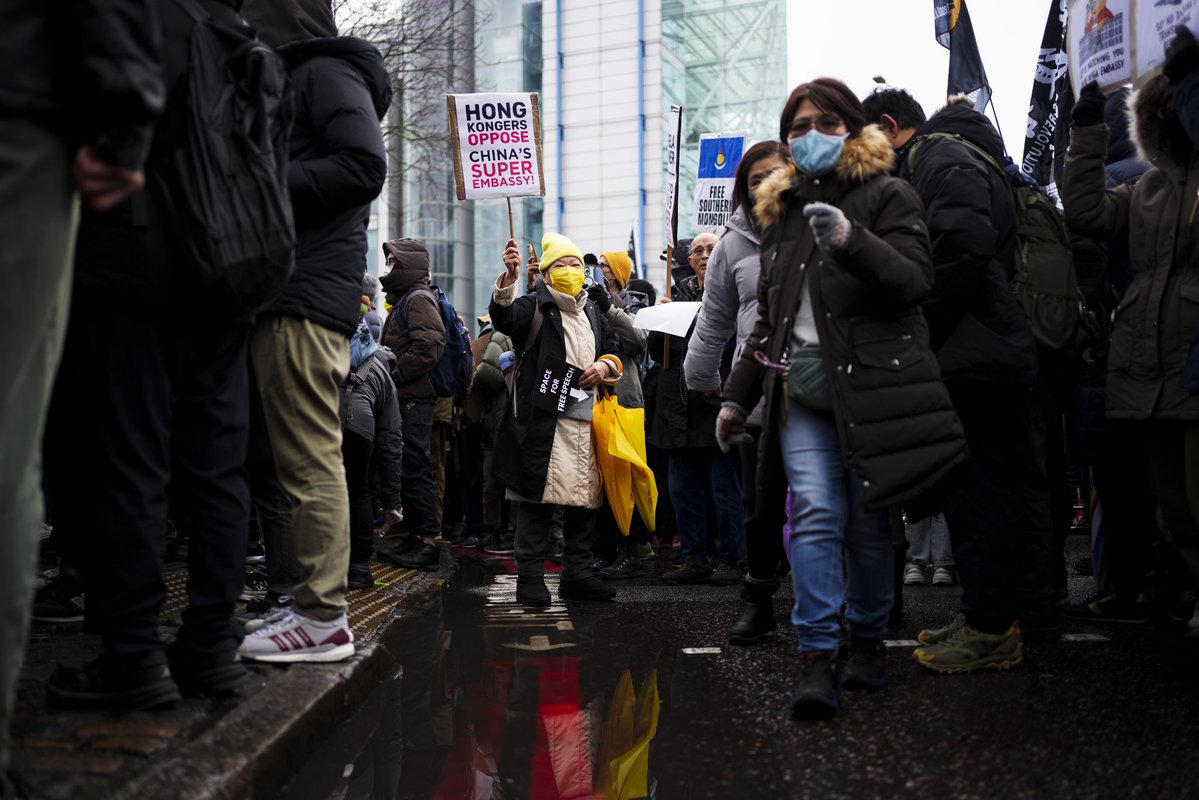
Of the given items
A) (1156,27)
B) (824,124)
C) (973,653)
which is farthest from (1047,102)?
(973,653)

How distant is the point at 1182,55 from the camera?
13.1ft

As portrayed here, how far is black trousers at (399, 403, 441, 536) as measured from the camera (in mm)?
8305

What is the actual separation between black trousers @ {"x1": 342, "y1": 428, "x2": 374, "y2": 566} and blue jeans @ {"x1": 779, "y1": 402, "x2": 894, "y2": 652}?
11.2 feet

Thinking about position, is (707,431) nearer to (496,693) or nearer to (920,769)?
(496,693)

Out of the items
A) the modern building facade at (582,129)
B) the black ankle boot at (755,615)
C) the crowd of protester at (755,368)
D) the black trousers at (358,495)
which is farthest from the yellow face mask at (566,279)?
the modern building facade at (582,129)

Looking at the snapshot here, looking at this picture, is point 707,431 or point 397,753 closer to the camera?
point 397,753

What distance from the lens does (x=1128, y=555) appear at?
5.53 meters

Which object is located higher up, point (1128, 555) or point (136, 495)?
point (136, 495)

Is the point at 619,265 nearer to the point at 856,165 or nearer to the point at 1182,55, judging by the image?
the point at 856,165

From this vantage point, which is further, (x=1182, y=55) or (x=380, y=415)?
(x=380, y=415)

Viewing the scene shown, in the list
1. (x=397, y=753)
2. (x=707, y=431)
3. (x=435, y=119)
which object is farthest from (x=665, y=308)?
(x=435, y=119)

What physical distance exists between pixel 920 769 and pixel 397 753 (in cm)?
151

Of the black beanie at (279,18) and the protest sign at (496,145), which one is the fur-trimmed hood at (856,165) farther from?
the protest sign at (496,145)

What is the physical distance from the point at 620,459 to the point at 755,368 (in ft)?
8.09
